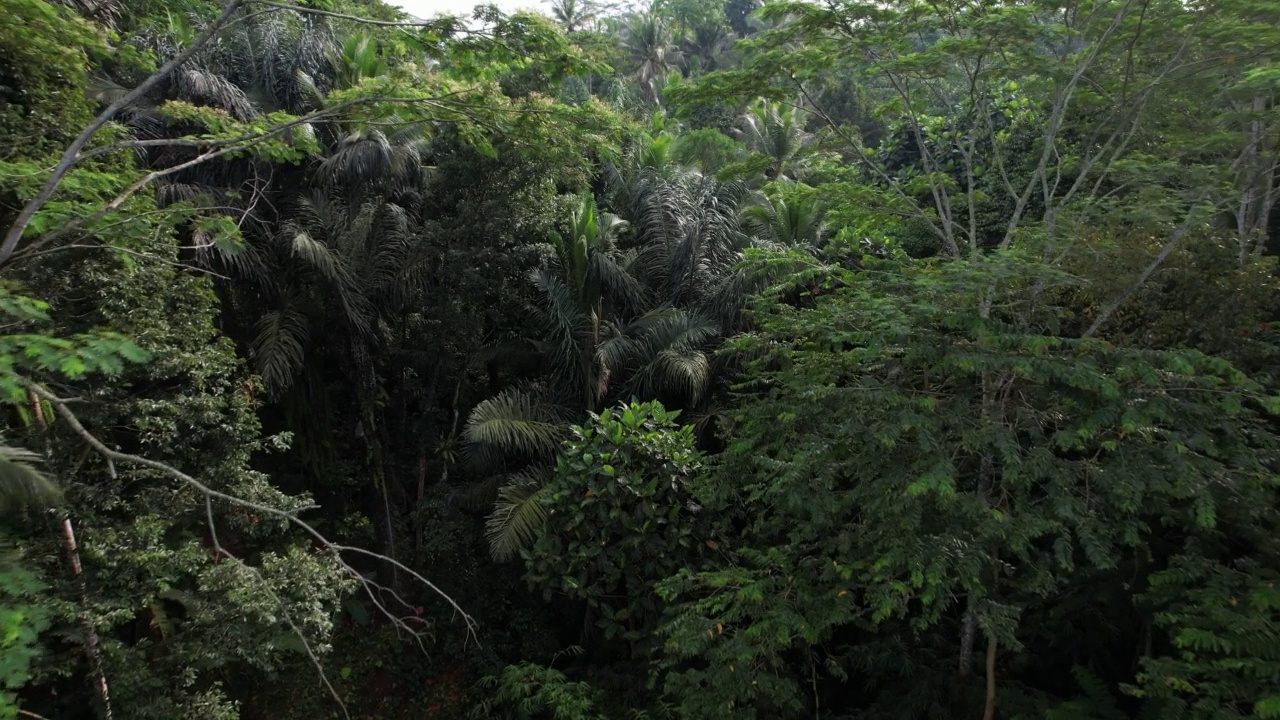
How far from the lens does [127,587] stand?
5875 mm

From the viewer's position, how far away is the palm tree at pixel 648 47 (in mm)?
25250

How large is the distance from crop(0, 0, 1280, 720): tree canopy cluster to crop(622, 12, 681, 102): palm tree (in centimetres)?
1624

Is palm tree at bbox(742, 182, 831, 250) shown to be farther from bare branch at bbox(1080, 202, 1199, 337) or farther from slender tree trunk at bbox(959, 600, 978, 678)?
slender tree trunk at bbox(959, 600, 978, 678)

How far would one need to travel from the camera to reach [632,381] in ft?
29.4

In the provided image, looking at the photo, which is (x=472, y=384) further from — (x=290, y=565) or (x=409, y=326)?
(x=290, y=565)

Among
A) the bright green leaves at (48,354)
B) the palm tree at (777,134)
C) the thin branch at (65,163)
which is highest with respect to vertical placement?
the palm tree at (777,134)

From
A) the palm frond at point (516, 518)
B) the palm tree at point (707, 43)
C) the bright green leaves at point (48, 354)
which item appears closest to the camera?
the bright green leaves at point (48, 354)

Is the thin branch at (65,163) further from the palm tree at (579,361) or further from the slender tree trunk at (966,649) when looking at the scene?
the slender tree trunk at (966,649)

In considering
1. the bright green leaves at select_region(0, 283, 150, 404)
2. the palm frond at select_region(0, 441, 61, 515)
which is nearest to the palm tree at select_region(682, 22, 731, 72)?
the bright green leaves at select_region(0, 283, 150, 404)

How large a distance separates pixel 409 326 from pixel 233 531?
3.44 meters

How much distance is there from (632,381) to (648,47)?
19834 mm

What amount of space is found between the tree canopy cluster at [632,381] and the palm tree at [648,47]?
16.2 meters

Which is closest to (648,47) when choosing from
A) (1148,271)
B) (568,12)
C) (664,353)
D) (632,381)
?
(568,12)

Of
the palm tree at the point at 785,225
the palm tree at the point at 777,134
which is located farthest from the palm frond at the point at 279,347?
the palm tree at the point at 777,134
